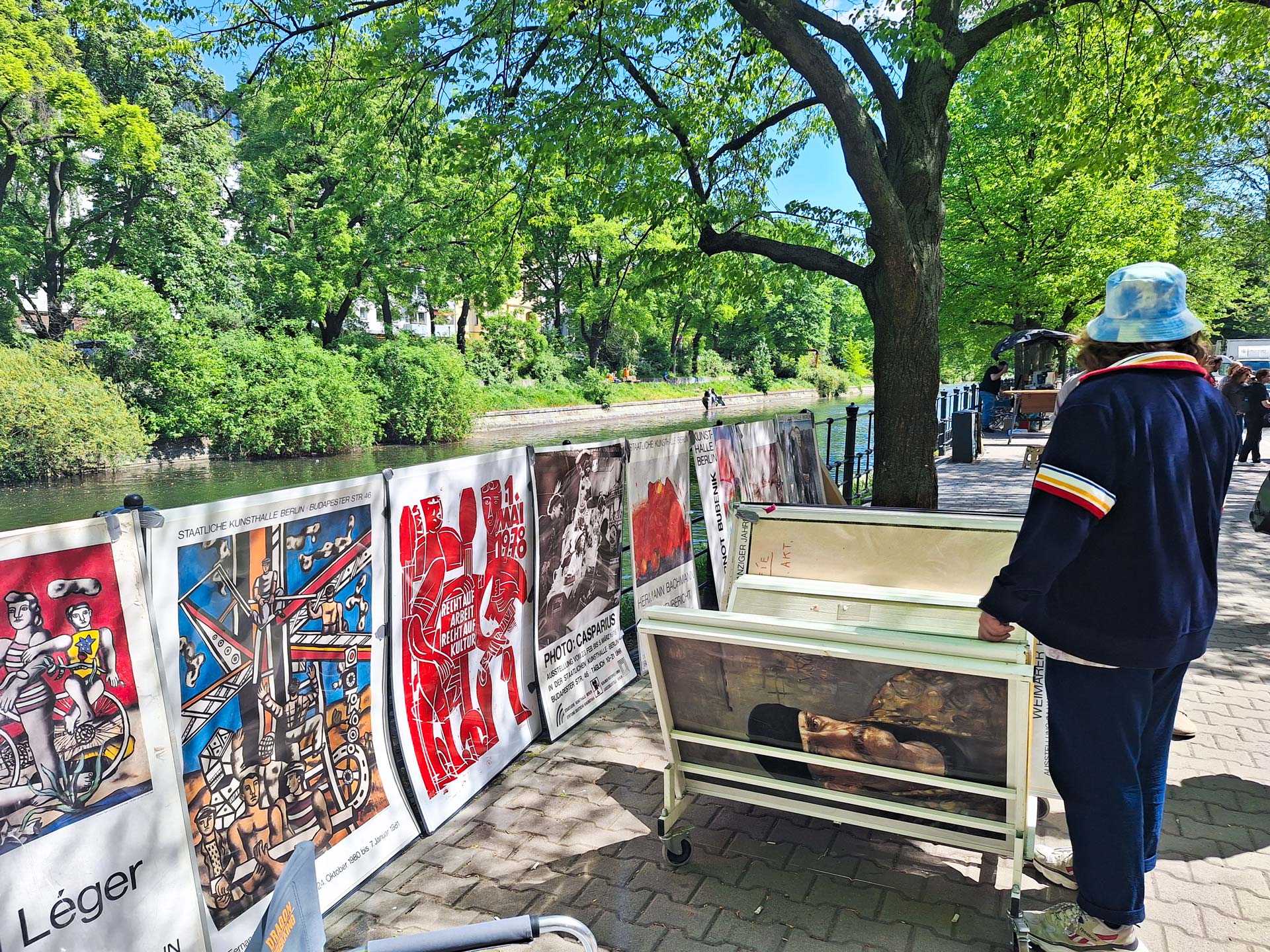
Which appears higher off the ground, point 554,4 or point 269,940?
point 554,4

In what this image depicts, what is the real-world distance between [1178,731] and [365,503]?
4.34 meters

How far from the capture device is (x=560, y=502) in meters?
4.87

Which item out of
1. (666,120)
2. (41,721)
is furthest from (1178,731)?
(666,120)

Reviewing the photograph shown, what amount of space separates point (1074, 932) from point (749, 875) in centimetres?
113

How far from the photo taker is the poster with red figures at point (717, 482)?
6712mm

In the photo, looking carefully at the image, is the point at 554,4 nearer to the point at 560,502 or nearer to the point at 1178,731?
the point at 560,502

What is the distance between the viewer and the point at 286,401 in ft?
114

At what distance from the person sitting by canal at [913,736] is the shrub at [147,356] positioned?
1365 inches

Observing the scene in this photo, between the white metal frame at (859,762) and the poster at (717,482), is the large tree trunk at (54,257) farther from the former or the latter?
the white metal frame at (859,762)

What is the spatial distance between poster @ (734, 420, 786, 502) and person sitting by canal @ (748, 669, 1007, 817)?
4.46m

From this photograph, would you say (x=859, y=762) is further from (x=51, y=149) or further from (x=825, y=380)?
(x=825, y=380)

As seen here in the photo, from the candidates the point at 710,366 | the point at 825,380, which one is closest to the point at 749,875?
the point at 710,366

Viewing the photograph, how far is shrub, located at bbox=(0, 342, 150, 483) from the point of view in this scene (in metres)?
26.9

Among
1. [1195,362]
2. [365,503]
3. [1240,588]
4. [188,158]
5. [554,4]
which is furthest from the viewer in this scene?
[188,158]
